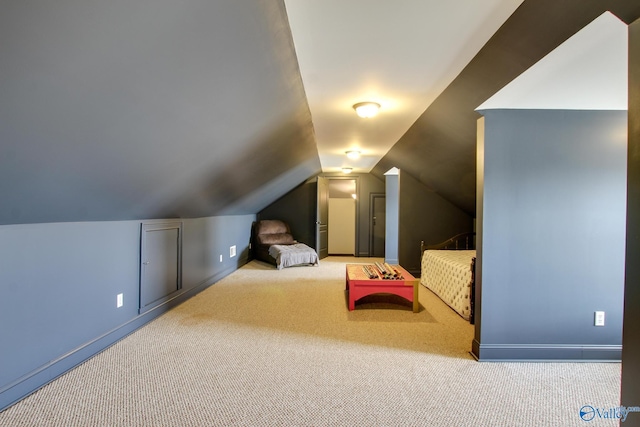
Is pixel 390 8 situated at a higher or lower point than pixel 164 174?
higher

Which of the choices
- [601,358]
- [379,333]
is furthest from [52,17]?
[601,358]

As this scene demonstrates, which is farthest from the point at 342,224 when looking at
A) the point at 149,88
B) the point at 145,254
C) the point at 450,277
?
the point at 149,88

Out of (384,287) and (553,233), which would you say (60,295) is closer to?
(384,287)

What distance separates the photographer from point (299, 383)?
2135 millimetres

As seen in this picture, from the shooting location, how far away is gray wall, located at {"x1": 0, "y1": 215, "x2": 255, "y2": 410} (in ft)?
6.18

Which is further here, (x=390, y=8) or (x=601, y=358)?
(x=601, y=358)

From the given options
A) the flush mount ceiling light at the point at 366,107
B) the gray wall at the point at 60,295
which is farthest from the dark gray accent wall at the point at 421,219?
the gray wall at the point at 60,295

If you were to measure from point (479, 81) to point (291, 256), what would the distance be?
4762mm

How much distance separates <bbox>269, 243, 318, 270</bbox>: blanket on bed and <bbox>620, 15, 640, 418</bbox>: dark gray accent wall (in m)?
5.29

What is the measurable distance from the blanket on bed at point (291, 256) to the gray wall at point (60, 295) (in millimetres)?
3076

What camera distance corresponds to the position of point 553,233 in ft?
8.13

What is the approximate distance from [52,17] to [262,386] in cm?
208

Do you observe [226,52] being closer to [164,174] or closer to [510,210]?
[164,174]

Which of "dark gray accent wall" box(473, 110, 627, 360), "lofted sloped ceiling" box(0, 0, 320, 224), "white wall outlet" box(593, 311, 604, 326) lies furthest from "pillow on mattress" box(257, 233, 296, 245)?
"white wall outlet" box(593, 311, 604, 326)
